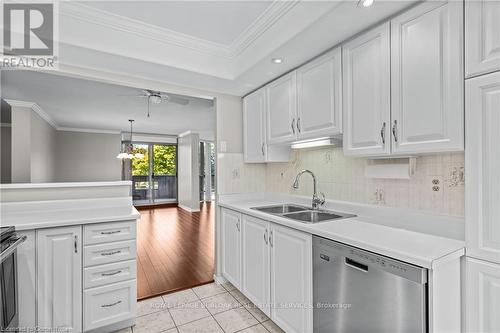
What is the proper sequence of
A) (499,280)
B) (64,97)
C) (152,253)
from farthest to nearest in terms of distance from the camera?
(64,97), (152,253), (499,280)

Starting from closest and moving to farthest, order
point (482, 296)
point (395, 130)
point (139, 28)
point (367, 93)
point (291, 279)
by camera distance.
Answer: point (482, 296)
point (395, 130)
point (367, 93)
point (291, 279)
point (139, 28)

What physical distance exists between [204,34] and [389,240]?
215 cm

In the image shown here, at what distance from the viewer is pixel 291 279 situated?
1.81 meters

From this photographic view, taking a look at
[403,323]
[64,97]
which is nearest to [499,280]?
[403,323]

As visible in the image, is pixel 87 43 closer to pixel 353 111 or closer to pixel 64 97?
pixel 353 111

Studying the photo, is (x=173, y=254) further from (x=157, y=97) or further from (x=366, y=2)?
(x=366, y=2)

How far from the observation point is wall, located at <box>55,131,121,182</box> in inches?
284

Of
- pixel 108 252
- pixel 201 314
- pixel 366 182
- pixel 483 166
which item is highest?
pixel 483 166

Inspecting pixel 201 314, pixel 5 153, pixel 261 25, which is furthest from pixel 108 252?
pixel 5 153

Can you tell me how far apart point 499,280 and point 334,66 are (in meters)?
1.55

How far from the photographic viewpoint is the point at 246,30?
214cm

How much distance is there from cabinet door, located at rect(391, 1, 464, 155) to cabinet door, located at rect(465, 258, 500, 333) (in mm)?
571

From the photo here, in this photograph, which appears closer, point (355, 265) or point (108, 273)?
point (355, 265)

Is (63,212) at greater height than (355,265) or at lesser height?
greater
